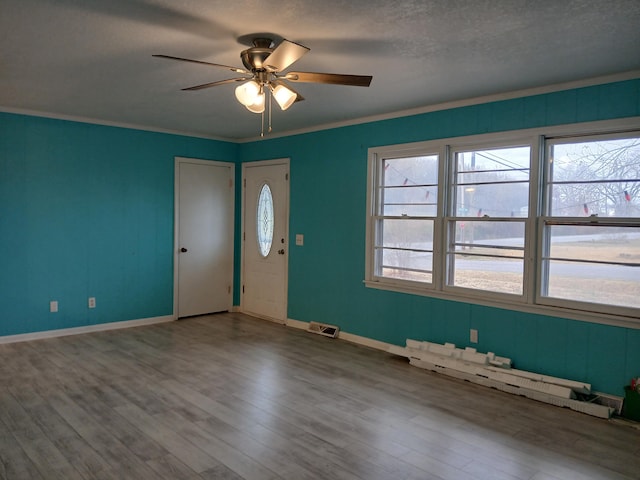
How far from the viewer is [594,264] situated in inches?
142

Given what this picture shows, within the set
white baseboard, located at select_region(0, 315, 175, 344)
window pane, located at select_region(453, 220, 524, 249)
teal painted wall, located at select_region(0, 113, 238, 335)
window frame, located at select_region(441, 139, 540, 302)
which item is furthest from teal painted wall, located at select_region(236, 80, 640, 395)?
white baseboard, located at select_region(0, 315, 175, 344)

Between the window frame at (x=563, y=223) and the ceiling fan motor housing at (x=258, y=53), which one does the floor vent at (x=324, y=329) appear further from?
the ceiling fan motor housing at (x=258, y=53)

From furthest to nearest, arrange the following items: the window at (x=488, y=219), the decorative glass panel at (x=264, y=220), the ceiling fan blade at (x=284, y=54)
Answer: the decorative glass panel at (x=264, y=220), the window at (x=488, y=219), the ceiling fan blade at (x=284, y=54)

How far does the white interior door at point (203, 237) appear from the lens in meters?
6.23

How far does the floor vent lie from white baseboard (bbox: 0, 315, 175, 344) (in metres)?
1.90

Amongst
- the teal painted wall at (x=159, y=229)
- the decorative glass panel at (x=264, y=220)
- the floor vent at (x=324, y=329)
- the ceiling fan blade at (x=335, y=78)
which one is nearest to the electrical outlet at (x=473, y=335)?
the teal painted wall at (x=159, y=229)

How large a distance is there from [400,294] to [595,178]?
80.9 inches

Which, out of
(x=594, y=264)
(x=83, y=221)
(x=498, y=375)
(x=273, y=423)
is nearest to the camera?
(x=273, y=423)

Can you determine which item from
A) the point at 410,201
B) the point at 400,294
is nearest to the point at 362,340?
the point at 400,294

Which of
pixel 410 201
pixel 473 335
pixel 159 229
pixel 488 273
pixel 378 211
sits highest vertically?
pixel 410 201

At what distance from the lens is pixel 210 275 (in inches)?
258

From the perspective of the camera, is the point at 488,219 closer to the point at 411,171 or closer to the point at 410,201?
the point at 410,201

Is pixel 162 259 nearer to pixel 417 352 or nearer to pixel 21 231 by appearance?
pixel 21 231

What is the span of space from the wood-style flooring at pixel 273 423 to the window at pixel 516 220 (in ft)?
2.80
